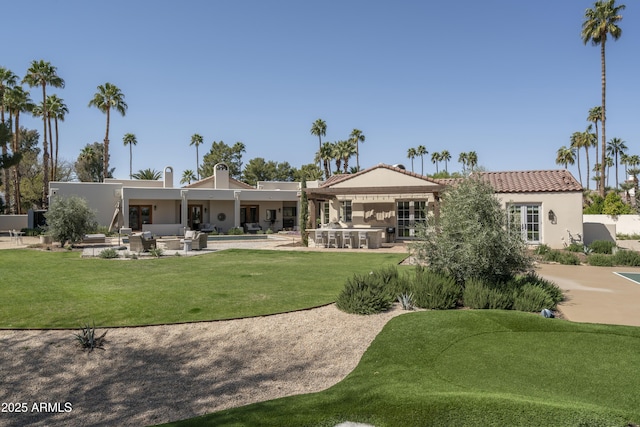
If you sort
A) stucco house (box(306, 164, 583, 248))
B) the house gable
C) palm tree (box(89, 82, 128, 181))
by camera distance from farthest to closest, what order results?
1. palm tree (box(89, 82, 128, 181))
2. the house gable
3. stucco house (box(306, 164, 583, 248))

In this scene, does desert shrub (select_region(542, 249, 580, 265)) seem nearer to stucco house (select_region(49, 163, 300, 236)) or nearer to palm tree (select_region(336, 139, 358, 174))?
stucco house (select_region(49, 163, 300, 236))

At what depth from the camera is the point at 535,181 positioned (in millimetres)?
22297

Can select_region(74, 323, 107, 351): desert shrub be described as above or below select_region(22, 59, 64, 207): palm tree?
below

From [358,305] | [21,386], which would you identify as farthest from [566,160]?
[21,386]

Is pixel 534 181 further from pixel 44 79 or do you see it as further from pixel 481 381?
pixel 44 79

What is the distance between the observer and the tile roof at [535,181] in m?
21.1

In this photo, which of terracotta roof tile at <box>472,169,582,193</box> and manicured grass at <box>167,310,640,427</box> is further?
terracotta roof tile at <box>472,169,582,193</box>

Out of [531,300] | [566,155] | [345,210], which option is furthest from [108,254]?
[566,155]

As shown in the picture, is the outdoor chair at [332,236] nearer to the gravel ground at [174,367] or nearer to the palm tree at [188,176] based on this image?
the gravel ground at [174,367]

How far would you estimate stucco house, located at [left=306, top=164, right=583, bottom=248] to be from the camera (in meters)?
20.9

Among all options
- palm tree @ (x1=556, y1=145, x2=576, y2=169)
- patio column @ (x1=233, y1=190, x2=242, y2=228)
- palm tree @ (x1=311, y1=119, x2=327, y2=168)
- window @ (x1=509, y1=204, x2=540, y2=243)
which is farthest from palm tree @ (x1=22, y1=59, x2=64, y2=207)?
palm tree @ (x1=556, y1=145, x2=576, y2=169)

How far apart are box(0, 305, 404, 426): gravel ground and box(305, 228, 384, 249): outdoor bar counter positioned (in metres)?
13.5

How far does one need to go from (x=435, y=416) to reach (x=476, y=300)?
4.77 m

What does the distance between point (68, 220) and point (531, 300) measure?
73.0 ft
